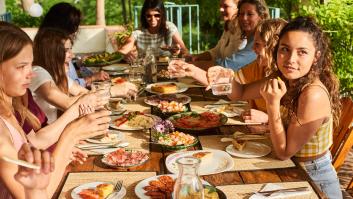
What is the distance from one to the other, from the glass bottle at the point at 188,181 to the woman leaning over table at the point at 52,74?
4.59 feet

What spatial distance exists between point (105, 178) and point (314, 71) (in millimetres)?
1042

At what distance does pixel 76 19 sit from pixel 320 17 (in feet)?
6.66

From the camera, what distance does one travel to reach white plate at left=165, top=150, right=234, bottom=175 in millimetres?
2018

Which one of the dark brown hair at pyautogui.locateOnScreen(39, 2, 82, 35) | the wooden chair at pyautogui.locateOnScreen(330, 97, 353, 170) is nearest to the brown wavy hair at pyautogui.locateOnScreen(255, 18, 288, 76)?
the wooden chair at pyautogui.locateOnScreen(330, 97, 353, 170)

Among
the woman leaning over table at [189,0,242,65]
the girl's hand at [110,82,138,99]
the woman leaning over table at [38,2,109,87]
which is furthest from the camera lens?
the woman leaning over table at [189,0,242,65]

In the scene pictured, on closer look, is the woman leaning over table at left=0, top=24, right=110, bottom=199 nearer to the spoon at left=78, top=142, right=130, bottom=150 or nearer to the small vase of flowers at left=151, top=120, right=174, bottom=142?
the spoon at left=78, top=142, right=130, bottom=150

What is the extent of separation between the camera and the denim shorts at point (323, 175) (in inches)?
89.1

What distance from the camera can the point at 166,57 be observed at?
4.39 meters

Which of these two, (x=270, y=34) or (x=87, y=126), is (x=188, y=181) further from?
(x=270, y=34)

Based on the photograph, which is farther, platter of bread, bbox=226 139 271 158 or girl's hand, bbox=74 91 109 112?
girl's hand, bbox=74 91 109 112

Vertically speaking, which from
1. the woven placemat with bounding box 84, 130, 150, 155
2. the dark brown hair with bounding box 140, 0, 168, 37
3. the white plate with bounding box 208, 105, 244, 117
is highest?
the dark brown hair with bounding box 140, 0, 168, 37

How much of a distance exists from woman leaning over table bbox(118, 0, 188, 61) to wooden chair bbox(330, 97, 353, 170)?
225 cm

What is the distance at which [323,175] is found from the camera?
2.26 m

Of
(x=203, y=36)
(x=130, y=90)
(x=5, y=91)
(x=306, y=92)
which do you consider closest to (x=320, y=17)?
(x=130, y=90)
